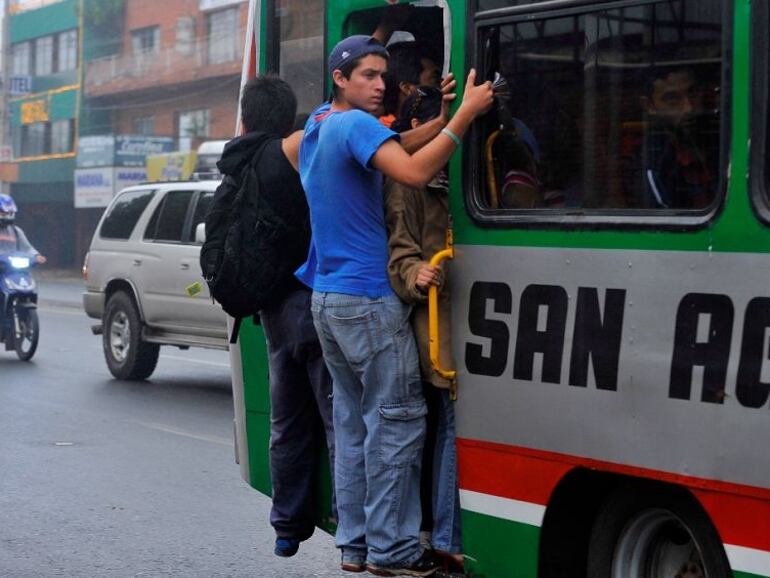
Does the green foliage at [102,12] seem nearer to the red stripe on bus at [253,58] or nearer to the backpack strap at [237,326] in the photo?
the red stripe on bus at [253,58]

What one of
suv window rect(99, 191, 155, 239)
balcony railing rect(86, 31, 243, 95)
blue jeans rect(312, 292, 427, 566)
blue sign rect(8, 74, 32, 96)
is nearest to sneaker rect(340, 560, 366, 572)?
blue jeans rect(312, 292, 427, 566)

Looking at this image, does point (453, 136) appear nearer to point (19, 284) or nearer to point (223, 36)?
point (19, 284)

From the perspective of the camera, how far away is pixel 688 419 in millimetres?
4055

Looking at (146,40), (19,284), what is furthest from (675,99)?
(146,40)

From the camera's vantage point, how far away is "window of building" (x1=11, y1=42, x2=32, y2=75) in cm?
5953

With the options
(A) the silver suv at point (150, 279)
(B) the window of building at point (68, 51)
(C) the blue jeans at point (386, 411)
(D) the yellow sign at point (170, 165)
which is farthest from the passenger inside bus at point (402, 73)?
(B) the window of building at point (68, 51)

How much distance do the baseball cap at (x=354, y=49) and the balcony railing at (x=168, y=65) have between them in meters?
41.1

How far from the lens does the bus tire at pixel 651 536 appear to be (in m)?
4.22

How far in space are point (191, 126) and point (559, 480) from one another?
46.3 meters

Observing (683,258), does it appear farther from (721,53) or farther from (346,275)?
(346,275)

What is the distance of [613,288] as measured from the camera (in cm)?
Answer: 428

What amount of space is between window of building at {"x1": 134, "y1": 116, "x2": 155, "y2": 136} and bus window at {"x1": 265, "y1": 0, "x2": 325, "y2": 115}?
47.1m

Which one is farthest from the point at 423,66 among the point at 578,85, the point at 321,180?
the point at 578,85

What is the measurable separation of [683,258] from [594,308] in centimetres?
37
